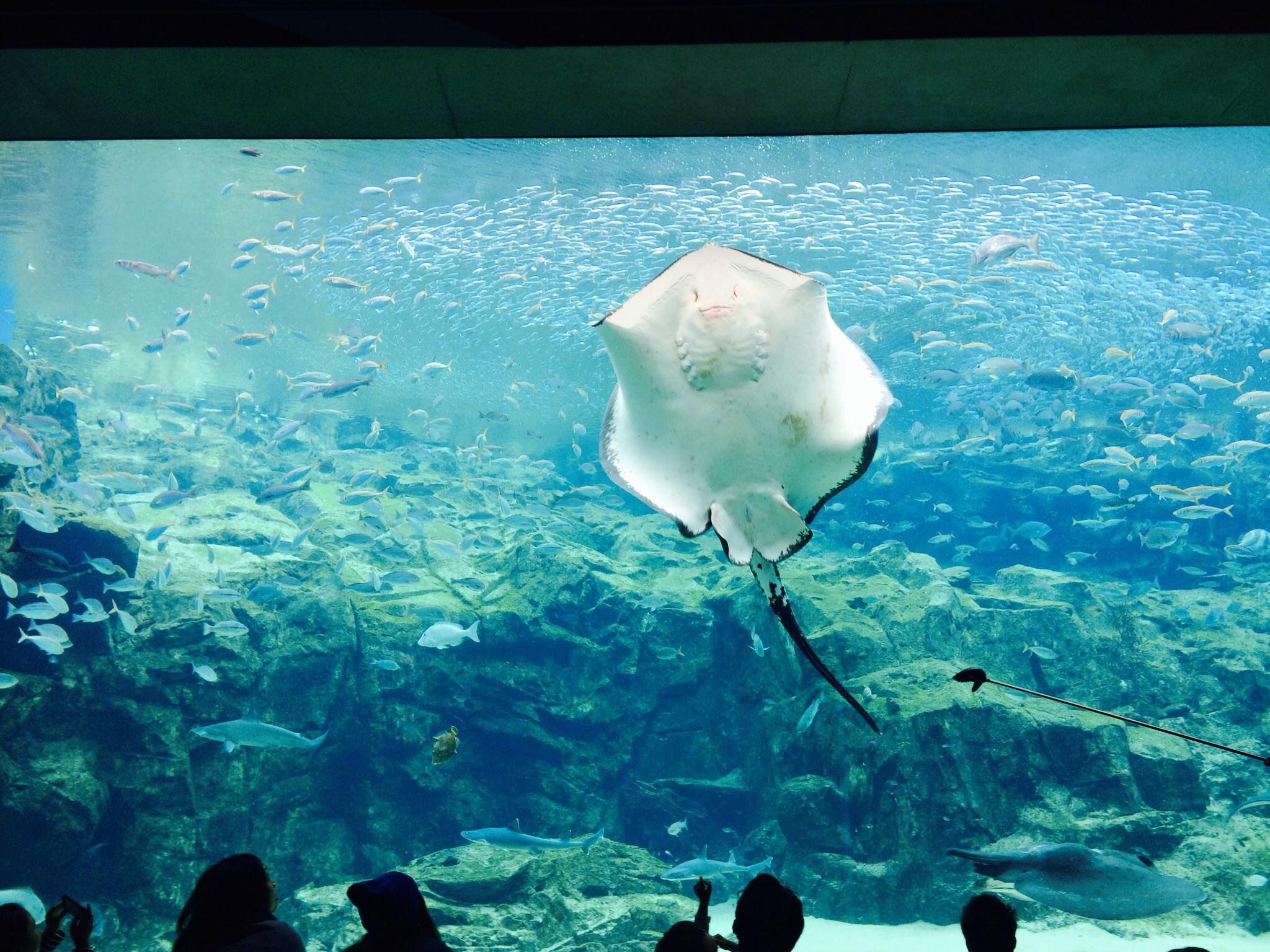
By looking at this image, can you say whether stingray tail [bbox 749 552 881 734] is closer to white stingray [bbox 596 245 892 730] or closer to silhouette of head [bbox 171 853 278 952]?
white stingray [bbox 596 245 892 730]

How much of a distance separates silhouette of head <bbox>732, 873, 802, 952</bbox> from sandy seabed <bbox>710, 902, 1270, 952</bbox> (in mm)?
4769

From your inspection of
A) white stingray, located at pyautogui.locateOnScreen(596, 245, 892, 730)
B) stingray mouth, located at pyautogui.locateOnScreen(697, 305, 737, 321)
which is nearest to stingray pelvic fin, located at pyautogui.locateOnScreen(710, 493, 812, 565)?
white stingray, located at pyautogui.locateOnScreen(596, 245, 892, 730)

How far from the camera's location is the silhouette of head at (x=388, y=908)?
1205 millimetres

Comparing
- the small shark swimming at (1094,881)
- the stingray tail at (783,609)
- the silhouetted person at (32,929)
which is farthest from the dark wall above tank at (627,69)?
the small shark swimming at (1094,881)

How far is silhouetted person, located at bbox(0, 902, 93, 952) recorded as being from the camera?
126 cm

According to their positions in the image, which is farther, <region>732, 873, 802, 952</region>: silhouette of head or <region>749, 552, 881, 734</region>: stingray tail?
<region>749, 552, 881, 734</region>: stingray tail

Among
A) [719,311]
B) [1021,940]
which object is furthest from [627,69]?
[1021,940]

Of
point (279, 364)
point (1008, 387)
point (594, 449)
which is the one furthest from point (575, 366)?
point (1008, 387)

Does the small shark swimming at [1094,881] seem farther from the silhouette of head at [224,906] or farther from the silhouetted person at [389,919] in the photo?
the silhouette of head at [224,906]

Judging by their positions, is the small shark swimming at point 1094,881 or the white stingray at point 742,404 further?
the small shark swimming at point 1094,881

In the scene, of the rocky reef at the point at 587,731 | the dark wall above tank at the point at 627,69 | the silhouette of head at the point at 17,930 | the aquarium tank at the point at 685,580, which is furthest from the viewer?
the rocky reef at the point at 587,731

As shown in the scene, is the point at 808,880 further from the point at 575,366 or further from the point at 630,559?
the point at 575,366

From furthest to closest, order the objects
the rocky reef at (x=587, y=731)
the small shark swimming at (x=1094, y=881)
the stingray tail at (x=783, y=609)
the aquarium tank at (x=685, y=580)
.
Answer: the rocky reef at (x=587, y=731) < the aquarium tank at (x=685, y=580) < the small shark swimming at (x=1094, y=881) < the stingray tail at (x=783, y=609)

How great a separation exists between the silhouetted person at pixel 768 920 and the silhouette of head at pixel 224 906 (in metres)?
0.93
